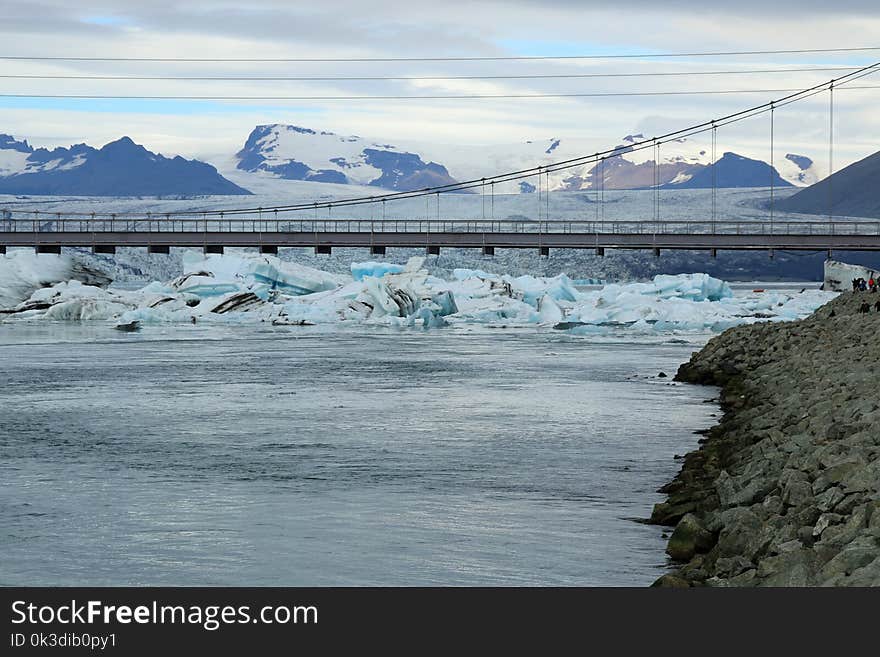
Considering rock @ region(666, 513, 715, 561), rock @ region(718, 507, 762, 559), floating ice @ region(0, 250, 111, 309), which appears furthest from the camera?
floating ice @ region(0, 250, 111, 309)

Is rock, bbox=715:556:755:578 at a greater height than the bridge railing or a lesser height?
lesser

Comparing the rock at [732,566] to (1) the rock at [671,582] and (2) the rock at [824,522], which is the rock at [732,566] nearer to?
(1) the rock at [671,582]

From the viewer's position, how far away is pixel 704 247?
73938mm

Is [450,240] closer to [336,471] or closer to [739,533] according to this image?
[336,471]

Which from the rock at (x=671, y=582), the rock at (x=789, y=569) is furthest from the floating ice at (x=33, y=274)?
the rock at (x=789, y=569)

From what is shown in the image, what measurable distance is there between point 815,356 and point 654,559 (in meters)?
13.8

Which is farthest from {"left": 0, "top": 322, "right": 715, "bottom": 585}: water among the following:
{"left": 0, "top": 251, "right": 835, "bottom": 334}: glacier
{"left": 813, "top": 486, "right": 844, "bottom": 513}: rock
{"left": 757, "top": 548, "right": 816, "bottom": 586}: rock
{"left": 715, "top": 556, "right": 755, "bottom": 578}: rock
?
{"left": 0, "top": 251, "right": 835, "bottom": 334}: glacier

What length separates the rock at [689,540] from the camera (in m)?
11.2

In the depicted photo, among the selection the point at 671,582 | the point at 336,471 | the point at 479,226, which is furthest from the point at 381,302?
the point at 479,226

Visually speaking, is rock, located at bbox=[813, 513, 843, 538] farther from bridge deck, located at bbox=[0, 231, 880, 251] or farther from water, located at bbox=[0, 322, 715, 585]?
bridge deck, located at bbox=[0, 231, 880, 251]

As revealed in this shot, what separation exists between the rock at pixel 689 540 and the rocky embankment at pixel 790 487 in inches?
0.4

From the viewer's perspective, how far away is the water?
11367 millimetres

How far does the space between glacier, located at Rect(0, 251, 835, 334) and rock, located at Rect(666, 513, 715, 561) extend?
4021cm
